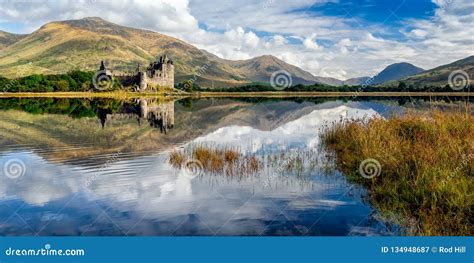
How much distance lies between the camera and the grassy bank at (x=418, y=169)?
9.91 metres

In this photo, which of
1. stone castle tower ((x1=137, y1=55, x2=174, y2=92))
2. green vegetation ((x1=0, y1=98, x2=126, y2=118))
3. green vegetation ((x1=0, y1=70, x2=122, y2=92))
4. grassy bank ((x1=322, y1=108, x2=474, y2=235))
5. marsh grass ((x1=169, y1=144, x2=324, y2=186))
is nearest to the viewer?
grassy bank ((x1=322, y1=108, x2=474, y2=235))

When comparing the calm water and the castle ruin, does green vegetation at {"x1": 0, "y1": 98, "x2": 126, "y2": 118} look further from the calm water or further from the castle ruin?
the castle ruin

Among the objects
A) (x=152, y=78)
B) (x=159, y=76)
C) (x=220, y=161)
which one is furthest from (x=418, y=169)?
(x=159, y=76)

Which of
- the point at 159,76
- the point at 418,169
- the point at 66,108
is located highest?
the point at 159,76

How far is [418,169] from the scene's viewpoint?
12.3 m

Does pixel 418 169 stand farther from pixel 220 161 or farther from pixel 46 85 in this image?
pixel 46 85

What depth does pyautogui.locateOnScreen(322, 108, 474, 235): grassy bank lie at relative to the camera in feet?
32.5

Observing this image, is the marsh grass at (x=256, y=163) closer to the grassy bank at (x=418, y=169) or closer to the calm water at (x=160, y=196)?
the calm water at (x=160, y=196)

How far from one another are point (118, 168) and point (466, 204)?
11458 millimetres

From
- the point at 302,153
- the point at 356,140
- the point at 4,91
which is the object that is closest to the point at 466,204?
the point at 356,140

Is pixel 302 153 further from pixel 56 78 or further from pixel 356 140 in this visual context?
pixel 56 78

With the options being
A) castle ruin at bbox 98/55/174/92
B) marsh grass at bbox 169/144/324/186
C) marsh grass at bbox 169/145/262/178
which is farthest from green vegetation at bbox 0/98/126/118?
castle ruin at bbox 98/55/174/92

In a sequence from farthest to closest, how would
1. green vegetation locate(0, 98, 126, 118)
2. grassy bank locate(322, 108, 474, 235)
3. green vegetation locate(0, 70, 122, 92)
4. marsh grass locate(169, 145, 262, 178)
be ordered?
green vegetation locate(0, 70, 122, 92) < green vegetation locate(0, 98, 126, 118) < marsh grass locate(169, 145, 262, 178) < grassy bank locate(322, 108, 474, 235)

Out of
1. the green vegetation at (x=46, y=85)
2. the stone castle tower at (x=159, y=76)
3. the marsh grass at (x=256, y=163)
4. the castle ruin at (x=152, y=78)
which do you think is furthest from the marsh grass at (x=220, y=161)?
the stone castle tower at (x=159, y=76)
